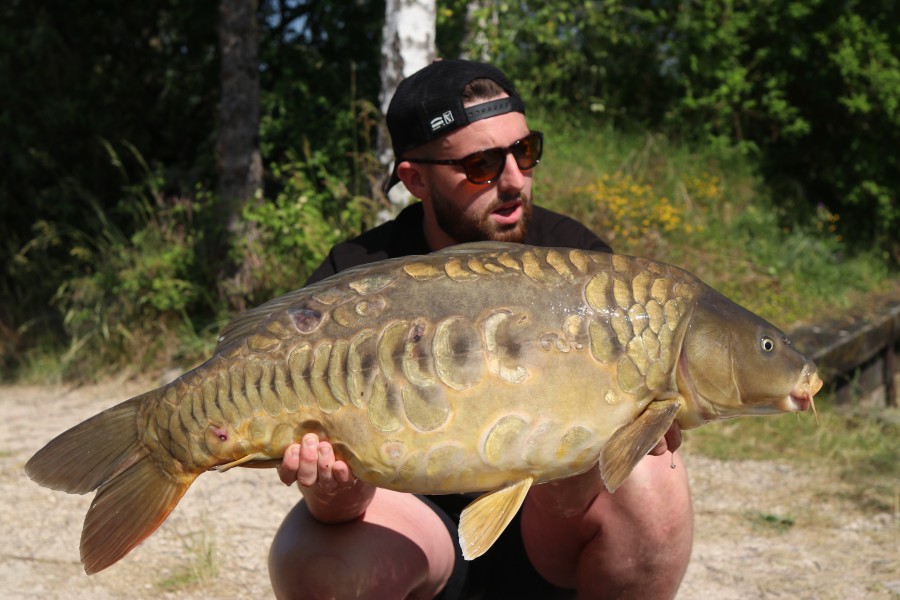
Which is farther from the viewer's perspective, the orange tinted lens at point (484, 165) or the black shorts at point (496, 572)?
the black shorts at point (496, 572)

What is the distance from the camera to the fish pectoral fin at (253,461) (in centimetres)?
174

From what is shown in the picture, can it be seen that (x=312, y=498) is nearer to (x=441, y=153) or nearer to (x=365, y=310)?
(x=365, y=310)

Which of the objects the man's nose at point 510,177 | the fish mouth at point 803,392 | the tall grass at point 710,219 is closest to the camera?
the fish mouth at point 803,392

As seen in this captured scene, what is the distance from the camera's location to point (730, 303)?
183 cm

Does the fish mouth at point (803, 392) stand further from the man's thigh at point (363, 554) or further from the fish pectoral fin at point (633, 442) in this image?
the man's thigh at point (363, 554)

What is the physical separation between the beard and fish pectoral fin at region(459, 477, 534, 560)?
76cm

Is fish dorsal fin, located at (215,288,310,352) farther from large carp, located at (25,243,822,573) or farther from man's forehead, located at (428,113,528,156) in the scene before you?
man's forehead, located at (428,113,528,156)

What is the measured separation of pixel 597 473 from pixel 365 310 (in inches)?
24.6

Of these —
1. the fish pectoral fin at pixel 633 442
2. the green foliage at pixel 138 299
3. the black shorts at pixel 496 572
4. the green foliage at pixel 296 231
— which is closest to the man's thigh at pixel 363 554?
the black shorts at pixel 496 572

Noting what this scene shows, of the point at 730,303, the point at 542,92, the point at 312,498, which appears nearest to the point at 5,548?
the point at 312,498

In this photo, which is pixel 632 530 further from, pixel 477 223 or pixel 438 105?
pixel 438 105

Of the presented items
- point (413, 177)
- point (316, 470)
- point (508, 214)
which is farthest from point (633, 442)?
point (413, 177)

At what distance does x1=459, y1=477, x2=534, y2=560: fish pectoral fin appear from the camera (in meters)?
1.71

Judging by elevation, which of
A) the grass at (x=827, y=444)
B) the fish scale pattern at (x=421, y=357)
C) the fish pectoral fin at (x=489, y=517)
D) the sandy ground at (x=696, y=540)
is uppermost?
the fish scale pattern at (x=421, y=357)
